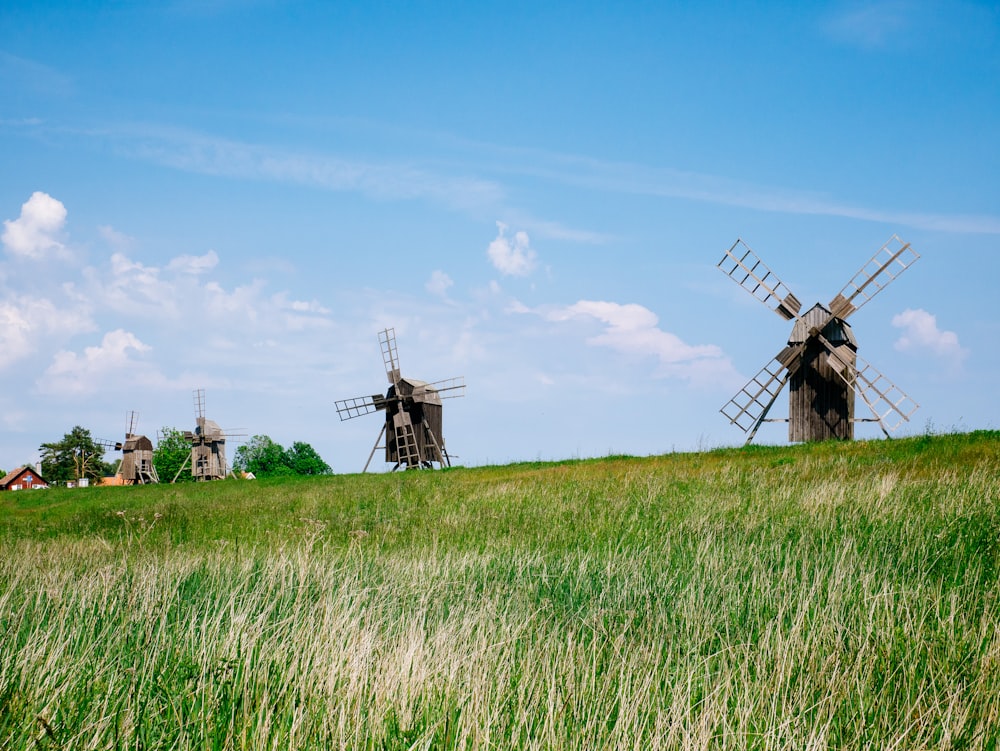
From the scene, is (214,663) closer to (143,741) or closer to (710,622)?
(143,741)

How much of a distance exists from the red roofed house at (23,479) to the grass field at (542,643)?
3049 inches

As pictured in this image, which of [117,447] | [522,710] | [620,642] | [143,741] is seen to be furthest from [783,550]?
[117,447]

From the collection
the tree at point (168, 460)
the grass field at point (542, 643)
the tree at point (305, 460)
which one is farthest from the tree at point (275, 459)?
the grass field at point (542, 643)

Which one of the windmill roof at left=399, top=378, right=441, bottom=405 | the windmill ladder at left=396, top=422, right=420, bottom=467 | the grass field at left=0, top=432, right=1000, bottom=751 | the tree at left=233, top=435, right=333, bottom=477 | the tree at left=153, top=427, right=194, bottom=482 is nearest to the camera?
the grass field at left=0, top=432, right=1000, bottom=751

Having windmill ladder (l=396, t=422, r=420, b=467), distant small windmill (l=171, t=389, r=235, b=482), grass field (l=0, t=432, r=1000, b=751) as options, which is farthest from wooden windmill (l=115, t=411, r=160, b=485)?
grass field (l=0, t=432, r=1000, b=751)

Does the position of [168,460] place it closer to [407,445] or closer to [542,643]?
[407,445]

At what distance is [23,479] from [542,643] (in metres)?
86.5

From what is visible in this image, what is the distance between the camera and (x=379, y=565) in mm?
7188

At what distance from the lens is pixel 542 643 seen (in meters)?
4.52

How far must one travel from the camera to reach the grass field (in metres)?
3.22

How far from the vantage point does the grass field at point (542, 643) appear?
322 centimetres

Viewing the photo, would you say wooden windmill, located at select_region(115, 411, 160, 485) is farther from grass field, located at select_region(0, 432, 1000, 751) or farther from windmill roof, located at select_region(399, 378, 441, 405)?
grass field, located at select_region(0, 432, 1000, 751)

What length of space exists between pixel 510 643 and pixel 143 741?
1.94 metres

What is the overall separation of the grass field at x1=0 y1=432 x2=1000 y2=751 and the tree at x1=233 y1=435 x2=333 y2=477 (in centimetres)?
7014
